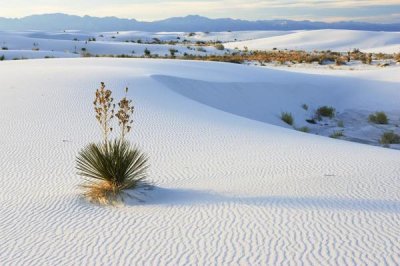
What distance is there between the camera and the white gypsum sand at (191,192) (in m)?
5.36

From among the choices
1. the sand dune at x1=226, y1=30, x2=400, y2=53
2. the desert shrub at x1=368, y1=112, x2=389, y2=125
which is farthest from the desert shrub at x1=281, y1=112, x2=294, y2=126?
the sand dune at x1=226, y1=30, x2=400, y2=53

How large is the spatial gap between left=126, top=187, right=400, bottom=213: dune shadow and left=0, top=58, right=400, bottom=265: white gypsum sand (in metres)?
0.02

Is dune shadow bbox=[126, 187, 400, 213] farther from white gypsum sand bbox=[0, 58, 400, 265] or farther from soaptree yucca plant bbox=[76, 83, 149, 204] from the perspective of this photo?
soaptree yucca plant bbox=[76, 83, 149, 204]

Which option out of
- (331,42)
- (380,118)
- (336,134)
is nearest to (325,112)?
(380,118)

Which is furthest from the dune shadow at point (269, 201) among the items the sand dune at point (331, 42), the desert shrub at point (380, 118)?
the sand dune at point (331, 42)

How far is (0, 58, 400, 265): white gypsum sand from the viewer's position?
536cm

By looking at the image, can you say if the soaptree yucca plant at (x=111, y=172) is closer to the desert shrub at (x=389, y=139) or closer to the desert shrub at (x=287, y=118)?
the desert shrub at (x=389, y=139)

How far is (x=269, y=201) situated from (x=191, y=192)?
3.78ft

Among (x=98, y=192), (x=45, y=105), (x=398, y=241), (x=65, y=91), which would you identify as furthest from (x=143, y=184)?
(x=65, y=91)

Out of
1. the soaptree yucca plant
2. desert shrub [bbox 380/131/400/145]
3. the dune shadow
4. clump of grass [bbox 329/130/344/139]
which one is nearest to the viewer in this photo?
the dune shadow

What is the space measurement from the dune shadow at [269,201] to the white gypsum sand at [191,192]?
0.02 m

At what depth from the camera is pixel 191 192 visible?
7523 mm

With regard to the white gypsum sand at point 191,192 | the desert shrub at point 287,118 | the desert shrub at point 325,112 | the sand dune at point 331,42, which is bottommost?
the sand dune at point 331,42

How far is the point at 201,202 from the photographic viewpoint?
22.7 ft
